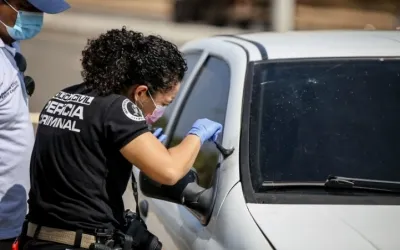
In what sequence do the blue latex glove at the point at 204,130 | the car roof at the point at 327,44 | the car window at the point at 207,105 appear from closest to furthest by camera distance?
the blue latex glove at the point at 204,130, the car window at the point at 207,105, the car roof at the point at 327,44

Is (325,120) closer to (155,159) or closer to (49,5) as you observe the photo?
(155,159)

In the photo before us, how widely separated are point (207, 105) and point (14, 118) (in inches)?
37.8

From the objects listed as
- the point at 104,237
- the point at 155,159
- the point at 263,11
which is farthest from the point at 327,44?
the point at 263,11

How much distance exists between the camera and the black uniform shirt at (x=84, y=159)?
113 inches

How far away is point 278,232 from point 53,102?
2.98 feet

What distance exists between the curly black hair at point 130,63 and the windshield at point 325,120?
50 centimetres

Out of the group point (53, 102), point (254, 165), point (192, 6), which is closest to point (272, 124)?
point (254, 165)

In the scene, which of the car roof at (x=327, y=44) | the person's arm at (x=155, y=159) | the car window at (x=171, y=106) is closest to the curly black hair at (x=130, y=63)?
the person's arm at (x=155, y=159)

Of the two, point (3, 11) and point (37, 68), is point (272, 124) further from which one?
point (37, 68)

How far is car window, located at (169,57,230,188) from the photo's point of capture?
3.50m

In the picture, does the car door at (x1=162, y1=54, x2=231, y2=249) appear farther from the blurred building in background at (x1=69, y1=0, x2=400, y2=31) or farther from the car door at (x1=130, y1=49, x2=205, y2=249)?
the blurred building in background at (x1=69, y1=0, x2=400, y2=31)

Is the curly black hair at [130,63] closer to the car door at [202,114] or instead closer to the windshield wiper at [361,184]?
the car door at [202,114]

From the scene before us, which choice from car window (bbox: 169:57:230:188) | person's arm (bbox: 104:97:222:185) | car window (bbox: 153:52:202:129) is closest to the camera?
person's arm (bbox: 104:97:222:185)

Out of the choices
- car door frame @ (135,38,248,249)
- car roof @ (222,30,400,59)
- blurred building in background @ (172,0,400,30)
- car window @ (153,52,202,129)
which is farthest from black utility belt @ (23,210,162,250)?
blurred building in background @ (172,0,400,30)
